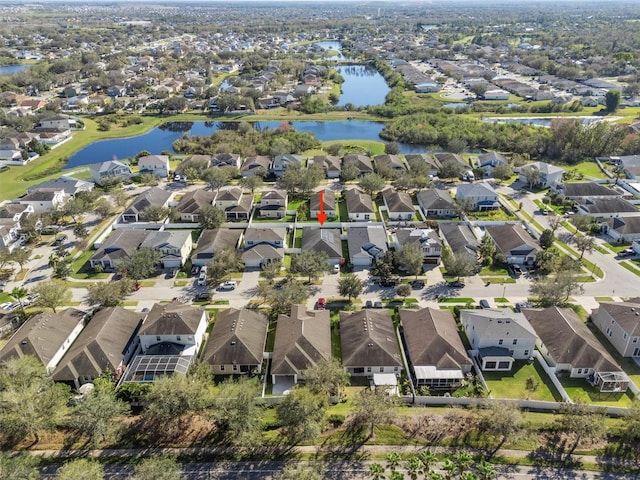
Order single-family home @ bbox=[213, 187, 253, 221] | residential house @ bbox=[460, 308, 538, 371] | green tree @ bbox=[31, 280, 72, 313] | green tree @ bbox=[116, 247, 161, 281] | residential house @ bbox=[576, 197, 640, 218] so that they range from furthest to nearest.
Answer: single-family home @ bbox=[213, 187, 253, 221] < residential house @ bbox=[576, 197, 640, 218] < green tree @ bbox=[116, 247, 161, 281] < green tree @ bbox=[31, 280, 72, 313] < residential house @ bbox=[460, 308, 538, 371]

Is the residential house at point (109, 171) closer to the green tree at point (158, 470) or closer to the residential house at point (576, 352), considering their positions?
the green tree at point (158, 470)

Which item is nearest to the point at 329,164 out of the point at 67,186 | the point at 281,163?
the point at 281,163

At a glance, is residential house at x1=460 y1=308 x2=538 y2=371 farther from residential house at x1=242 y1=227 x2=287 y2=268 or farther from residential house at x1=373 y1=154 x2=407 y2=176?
residential house at x1=373 y1=154 x2=407 y2=176

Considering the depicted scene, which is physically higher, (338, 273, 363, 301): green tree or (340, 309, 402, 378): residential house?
(338, 273, 363, 301): green tree

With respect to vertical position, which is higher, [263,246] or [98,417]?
[98,417]

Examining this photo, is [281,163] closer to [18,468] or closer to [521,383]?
[521,383]

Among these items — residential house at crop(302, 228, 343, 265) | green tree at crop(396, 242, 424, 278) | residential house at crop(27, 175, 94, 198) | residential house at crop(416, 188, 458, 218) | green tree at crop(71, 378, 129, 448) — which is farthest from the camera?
residential house at crop(27, 175, 94, 198)

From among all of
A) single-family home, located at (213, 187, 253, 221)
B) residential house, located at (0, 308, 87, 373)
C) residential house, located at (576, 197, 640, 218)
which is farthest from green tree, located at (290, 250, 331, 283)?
residential house, located at (576, 197, 640, 218)
